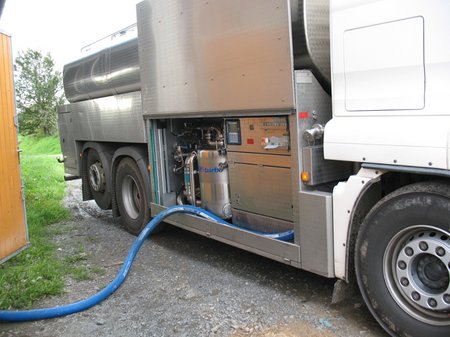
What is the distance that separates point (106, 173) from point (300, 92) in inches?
177

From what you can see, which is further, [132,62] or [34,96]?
[34,96]

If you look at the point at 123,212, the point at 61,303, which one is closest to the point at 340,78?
the point at 61,303

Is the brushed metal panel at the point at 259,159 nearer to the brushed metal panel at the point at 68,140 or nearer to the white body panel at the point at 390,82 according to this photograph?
the white body panel at the point at 390,82

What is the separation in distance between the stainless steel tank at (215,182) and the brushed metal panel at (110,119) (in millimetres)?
1163

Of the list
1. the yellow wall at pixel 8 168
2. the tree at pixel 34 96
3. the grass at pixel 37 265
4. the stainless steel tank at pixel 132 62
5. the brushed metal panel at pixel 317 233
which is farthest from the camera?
the tree at pixel 34 96

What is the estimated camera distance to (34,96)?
40.5 m

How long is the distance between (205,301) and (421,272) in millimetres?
1951

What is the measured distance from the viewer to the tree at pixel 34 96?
133 feet

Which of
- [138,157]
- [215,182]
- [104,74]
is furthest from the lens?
[104,74]

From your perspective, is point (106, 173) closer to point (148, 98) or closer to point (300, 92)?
point (148, 98)

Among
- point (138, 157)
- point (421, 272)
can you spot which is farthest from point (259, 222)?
point (138, 157)

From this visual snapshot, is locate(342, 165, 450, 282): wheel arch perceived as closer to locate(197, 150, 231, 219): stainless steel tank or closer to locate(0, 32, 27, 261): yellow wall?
locate(197, 150, 231, 219): stainless steel tank

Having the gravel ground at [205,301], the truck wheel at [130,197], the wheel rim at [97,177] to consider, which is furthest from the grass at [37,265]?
the truck wheel at [130,197]

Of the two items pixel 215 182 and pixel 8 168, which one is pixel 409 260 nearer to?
pixel 215 182
